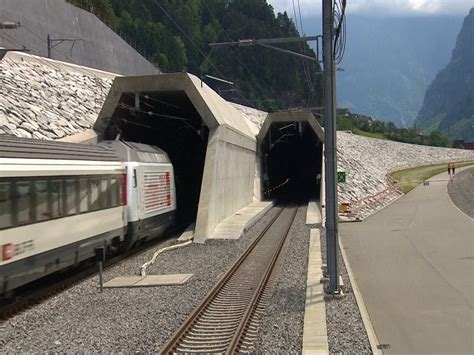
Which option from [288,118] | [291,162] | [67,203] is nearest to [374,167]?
[291,162]

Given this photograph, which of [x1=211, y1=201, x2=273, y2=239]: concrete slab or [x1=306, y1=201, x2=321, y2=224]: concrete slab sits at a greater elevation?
[x1=211, y1=201, x2=273, y2=239]: concrete slab

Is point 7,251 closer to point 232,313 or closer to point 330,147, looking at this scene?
point 232,313

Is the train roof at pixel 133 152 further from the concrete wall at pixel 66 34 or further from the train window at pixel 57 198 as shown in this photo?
the concrete wall at pixel 66 34

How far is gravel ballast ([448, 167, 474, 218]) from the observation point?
39.3 metres

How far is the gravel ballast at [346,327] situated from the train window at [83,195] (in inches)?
256

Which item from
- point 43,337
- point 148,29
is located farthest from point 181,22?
point 43,337

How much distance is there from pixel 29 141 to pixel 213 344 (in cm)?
643

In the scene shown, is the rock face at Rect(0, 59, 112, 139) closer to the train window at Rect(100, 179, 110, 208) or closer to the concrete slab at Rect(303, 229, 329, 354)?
the train window at Rect(100, 179, 110, 208)

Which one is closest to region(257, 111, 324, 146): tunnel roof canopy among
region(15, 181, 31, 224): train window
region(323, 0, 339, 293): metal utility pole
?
region(323, 0, 339, 293): metal utility pole

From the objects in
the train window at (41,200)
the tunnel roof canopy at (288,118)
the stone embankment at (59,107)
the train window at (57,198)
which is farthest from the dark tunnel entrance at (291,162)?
the train window at (41,200)

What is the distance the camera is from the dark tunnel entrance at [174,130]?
28906 millimetres

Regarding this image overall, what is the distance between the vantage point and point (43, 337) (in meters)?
9.36

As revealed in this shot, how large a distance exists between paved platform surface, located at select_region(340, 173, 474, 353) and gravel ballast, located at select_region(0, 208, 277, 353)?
3644 millimetres

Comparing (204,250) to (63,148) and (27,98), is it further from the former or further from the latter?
(27,98)
